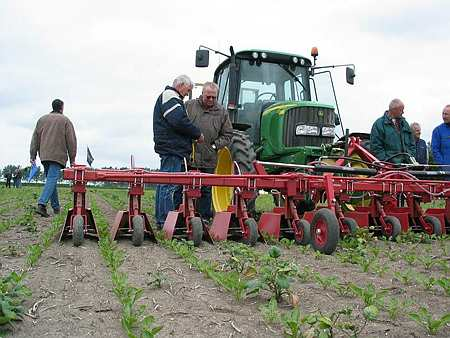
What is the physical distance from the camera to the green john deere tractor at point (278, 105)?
26.5 ft

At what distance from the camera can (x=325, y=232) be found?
5098 millimetres

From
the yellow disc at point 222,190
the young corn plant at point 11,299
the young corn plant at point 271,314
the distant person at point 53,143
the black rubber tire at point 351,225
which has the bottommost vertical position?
the young corn plant at point 271,314

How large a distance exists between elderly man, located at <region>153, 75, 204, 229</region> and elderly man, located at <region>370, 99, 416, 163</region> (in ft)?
8.39

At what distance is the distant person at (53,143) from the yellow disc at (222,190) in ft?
7.42

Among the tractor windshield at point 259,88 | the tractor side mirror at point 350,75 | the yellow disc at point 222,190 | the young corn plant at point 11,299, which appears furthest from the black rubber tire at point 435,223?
the young corn plant at point 11,299

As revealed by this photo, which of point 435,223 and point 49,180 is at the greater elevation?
point 49,180

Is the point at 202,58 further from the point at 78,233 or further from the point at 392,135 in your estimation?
the point at 78,233

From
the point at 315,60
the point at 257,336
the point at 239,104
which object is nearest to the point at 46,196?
the point at 239,104

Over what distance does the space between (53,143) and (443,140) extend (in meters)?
5.66

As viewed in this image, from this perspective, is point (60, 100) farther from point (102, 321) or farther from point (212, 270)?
point (102, 321)

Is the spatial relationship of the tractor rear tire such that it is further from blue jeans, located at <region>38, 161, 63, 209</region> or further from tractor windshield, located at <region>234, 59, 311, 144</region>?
blue jeans, located at <region>38, 161, 63, 209</region>

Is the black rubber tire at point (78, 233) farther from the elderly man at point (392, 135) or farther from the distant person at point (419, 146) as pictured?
the distant person at point (419, 146)

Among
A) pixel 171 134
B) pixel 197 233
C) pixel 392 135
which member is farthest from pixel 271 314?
pixel 392 135

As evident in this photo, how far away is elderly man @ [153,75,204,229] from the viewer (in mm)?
6480
